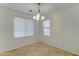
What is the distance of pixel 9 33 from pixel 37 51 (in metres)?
0.56

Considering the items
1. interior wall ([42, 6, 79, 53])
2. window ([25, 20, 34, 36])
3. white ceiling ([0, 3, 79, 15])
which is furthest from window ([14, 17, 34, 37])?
interior wall ([42, 6, 79, 53])

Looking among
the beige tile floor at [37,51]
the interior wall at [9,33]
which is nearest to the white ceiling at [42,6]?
the interior wall at [9,33]

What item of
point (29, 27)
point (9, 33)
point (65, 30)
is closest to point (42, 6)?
point (29, 27)

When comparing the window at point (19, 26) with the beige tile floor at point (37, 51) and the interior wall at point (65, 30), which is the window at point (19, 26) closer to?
the beige tile floor at point (37, 51)

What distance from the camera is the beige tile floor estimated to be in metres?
1.48

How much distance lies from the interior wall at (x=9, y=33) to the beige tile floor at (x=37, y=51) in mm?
80

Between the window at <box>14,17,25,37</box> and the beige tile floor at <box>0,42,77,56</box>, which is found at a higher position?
the window at <box>14,17,25,37</box>

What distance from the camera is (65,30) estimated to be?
158cm

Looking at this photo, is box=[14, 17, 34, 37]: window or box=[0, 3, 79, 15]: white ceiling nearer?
box=[0, 3, 79, 15]: white ceiling

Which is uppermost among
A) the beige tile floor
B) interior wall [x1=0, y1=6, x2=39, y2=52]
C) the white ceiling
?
the white ceiling

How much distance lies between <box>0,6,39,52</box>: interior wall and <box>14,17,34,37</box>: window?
0.19 feet

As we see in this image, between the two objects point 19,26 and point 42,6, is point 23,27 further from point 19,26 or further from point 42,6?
point 42,6

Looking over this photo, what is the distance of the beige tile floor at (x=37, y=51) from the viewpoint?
148cm

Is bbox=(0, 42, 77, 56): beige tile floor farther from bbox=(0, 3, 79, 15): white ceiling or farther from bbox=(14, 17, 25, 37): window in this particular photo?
bbox=(0, 3, 79, 15): white ceiling
